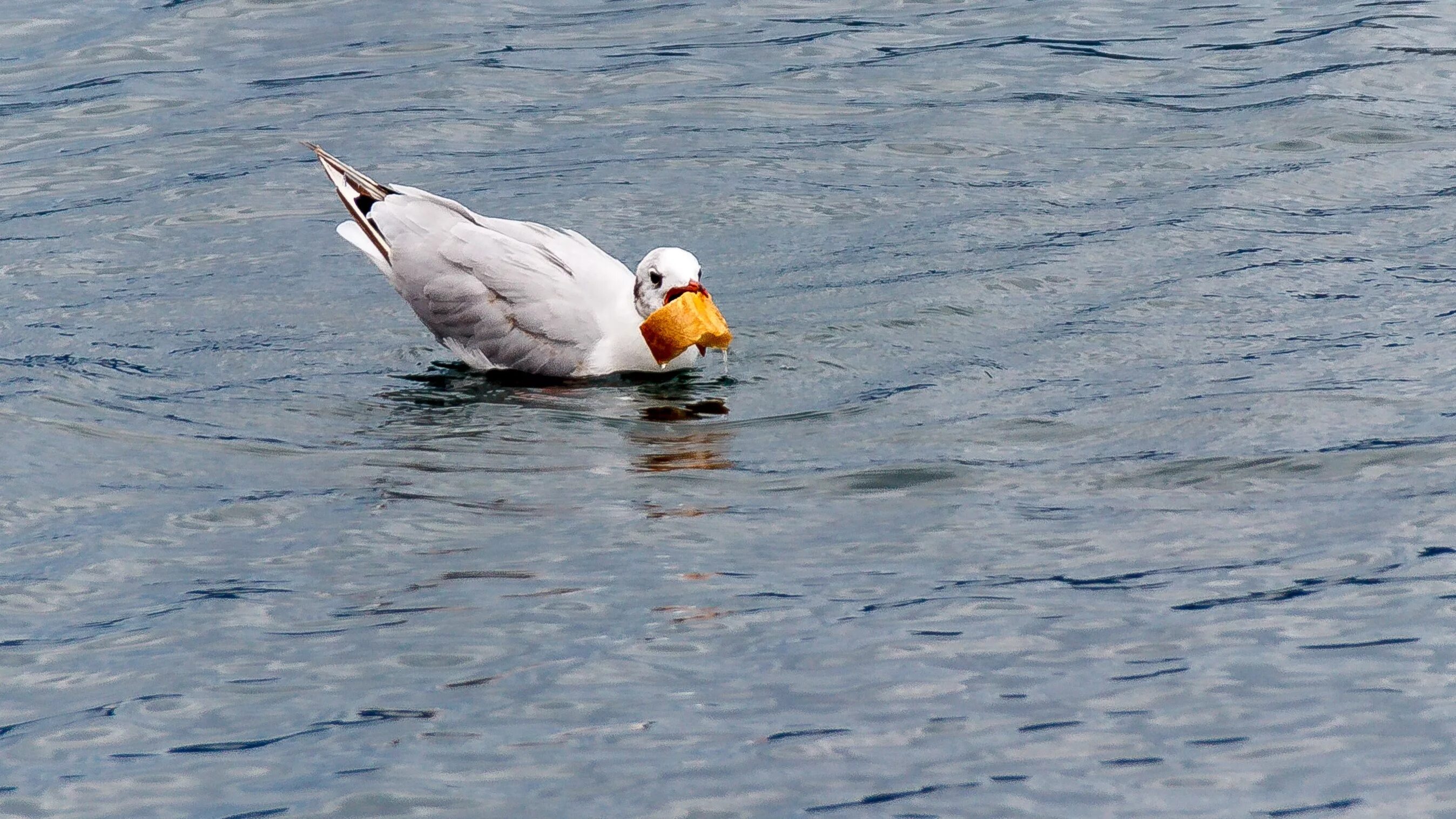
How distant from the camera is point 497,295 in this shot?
941cm

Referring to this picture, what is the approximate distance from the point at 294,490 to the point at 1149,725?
3738mm

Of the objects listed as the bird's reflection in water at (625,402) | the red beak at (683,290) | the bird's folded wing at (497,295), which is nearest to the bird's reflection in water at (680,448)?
the bird's reflection in water at (625,402)

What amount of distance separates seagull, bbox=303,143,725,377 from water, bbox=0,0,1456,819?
20cm

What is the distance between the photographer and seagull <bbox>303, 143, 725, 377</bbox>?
929cm

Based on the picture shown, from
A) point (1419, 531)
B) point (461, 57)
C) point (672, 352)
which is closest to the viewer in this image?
point (1419, 531)

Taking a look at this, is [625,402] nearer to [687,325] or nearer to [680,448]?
[687,325]

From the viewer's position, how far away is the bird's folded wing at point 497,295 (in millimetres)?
9320

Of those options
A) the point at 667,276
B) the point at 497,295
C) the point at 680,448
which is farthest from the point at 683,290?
the point at 680,448

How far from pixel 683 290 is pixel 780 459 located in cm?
154

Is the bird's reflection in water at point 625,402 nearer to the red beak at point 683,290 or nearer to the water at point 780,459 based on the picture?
the water at point 780,459

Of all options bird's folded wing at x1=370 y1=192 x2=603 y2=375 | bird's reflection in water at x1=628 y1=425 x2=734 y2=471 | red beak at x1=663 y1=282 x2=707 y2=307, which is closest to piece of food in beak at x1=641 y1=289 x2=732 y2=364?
red beak at x1=663 y1=282 x2=707 y2=307

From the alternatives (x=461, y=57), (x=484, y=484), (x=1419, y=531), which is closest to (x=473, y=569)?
(x=484, y=484)

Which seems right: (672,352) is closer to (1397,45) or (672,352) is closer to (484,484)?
(484,484)

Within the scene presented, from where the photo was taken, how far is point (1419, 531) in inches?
259
